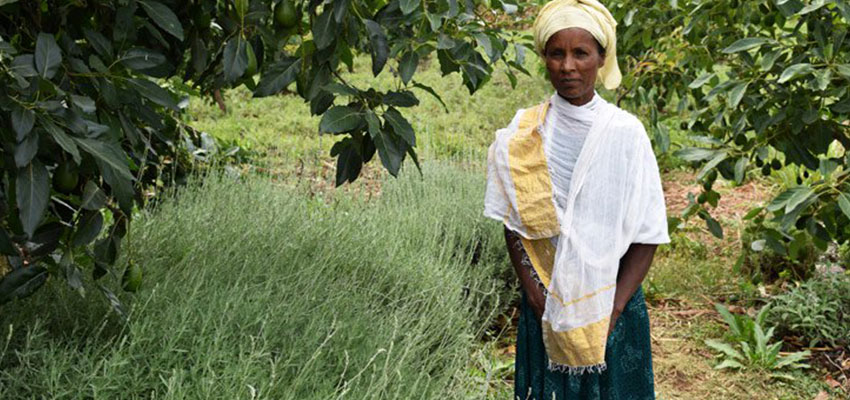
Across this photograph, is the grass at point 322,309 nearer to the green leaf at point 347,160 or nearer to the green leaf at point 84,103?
the green leaf at point 347,160

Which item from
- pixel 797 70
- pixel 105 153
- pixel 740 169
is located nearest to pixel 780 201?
pixel 740 169

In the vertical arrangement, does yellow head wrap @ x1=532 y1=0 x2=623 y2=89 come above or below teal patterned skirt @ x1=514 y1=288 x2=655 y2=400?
above

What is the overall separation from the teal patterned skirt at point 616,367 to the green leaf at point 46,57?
124 centimetres

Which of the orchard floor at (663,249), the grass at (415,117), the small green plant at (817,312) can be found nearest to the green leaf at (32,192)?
the orchard floor at (663,249)

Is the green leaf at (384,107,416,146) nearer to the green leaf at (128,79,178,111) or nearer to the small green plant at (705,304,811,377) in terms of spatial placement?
the green leaf at (128,79,178,111)

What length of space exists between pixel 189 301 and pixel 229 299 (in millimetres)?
117

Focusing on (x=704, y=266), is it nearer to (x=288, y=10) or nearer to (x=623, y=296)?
(x=623, y=296)

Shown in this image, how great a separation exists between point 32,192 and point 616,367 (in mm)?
1402

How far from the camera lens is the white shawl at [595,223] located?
2.02m

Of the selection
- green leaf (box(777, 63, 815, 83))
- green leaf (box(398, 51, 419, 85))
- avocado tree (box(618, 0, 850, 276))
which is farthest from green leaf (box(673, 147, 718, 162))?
green leaf (box(398, 51, 419, 85))

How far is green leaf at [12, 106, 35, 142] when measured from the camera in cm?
136

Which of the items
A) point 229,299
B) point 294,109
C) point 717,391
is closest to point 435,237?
point 717,391

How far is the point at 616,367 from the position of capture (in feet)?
7.13

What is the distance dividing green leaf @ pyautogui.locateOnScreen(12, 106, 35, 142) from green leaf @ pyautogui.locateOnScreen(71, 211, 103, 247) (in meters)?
0.41
